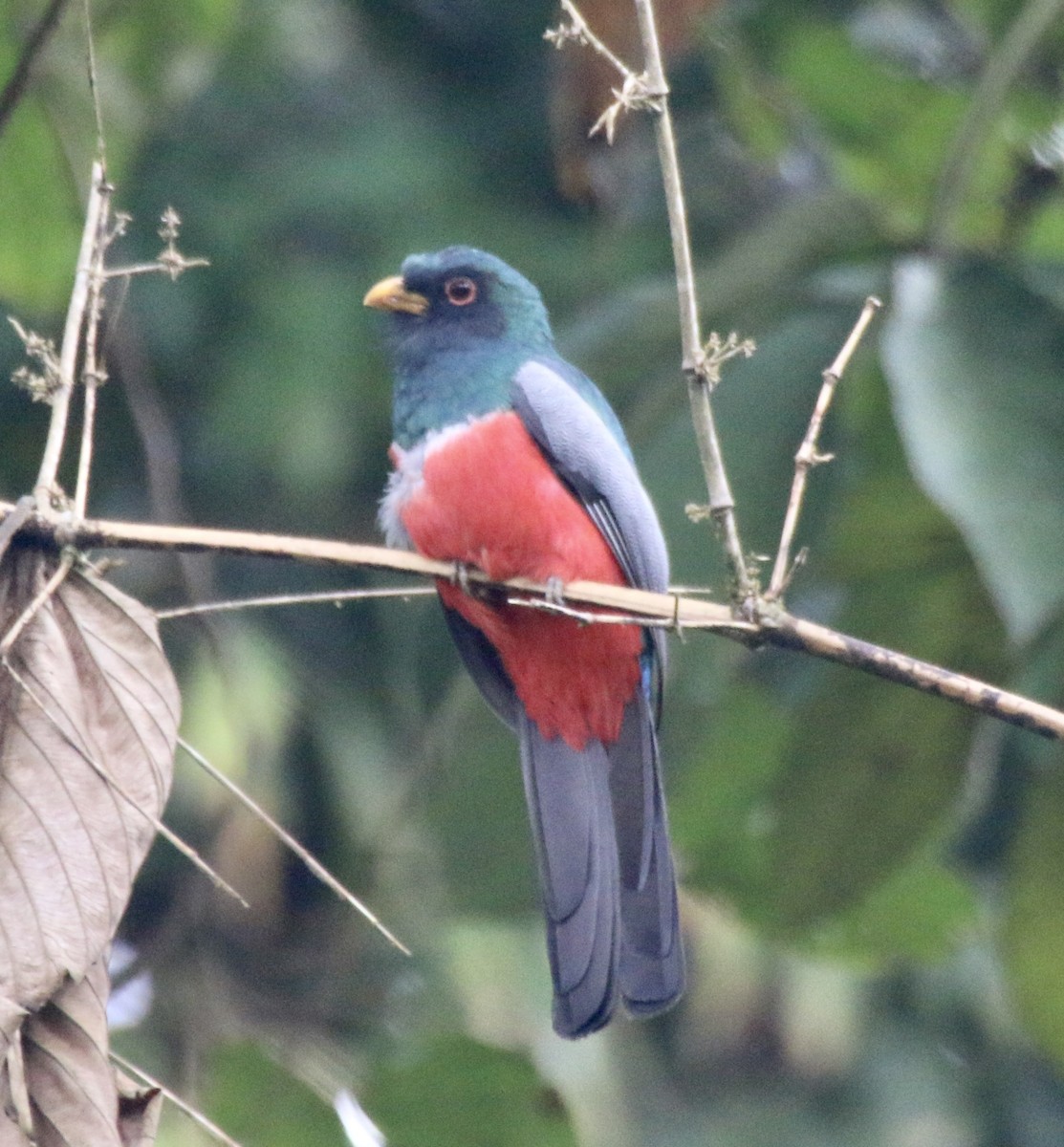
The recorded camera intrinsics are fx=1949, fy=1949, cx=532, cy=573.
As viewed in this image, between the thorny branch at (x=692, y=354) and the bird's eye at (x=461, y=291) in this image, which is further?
the bird's eye at (x=461, y=291)

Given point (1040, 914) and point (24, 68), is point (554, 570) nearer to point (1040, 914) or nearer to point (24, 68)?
point (1040, 914)

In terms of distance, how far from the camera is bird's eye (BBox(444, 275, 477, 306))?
417 centimetres

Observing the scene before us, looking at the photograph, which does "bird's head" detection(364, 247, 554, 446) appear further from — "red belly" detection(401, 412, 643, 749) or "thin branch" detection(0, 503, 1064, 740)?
"thin branch" detection(0, 503, 1064, 740)

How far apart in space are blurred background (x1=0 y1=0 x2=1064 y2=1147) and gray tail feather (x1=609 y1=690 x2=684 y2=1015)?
0.69 ft

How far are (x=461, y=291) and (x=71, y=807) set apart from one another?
2325 mm

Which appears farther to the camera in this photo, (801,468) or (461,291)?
(461,291)

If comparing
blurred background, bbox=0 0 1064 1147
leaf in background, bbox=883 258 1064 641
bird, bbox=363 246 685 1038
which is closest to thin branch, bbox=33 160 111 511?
blurred background, bbox=0 0 1064 1147

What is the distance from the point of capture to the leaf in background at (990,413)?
3.19 metres

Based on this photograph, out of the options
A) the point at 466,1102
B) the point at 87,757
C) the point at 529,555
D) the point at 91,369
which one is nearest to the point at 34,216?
the point at 529,555

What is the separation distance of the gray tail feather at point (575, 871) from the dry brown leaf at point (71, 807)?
1.10 metres

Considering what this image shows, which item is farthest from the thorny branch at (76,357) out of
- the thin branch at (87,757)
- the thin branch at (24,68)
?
the thin branch at (24,68)

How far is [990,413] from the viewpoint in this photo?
3.45 m

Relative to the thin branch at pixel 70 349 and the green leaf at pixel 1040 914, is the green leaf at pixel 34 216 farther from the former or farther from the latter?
the green leaf at pixel 1040 914

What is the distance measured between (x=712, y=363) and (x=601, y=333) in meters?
1.73
